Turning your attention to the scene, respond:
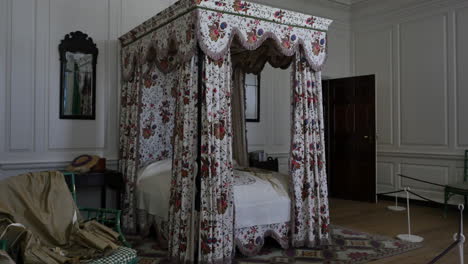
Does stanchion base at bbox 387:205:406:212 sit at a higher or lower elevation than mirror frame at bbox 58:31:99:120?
lower

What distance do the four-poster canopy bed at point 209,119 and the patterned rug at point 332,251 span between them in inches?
5.2

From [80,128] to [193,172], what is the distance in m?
2.12

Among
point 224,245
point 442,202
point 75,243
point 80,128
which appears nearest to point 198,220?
point 224,245

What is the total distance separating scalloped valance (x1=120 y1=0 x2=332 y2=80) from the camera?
3.31m

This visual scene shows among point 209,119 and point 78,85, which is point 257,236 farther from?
point 78,85

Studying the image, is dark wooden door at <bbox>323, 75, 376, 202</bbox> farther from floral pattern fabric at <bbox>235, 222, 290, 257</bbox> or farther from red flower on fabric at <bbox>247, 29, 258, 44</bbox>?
red flower on fabric at <bbox>247, 29, 258, 44</bbox>

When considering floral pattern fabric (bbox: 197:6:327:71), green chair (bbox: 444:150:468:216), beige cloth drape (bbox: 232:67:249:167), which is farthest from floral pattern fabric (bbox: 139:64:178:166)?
green chair (bbox: 444:150:468:216)

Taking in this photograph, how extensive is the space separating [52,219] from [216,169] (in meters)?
1.32

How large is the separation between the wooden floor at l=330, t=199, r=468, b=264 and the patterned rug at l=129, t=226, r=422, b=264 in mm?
155

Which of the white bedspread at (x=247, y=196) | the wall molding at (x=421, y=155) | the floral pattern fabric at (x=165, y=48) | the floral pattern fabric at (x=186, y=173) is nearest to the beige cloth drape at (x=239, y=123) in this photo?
the white bedspread at (x=247, y=196)

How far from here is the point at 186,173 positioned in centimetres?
334

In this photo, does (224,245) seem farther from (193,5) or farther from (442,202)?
(442,202)

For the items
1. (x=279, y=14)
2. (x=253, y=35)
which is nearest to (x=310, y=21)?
(x=279, y=14)

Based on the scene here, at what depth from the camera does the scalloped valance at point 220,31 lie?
130 inches
